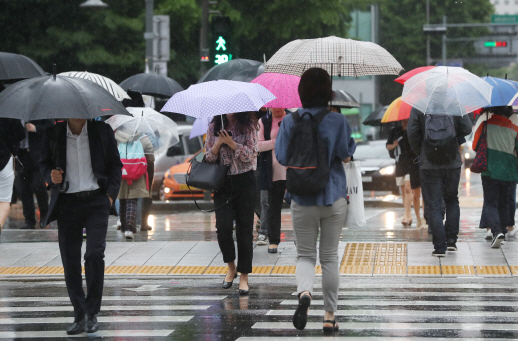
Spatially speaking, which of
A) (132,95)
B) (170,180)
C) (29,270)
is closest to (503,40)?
(170,180)

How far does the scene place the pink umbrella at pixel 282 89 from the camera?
8.80m

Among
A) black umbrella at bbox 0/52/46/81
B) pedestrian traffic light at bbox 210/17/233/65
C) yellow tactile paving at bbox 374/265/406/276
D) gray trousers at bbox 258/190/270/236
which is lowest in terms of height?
yellow tactile paving at bbox 374/265/406/276

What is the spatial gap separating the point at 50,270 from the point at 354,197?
4.08m

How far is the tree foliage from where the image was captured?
48625mm

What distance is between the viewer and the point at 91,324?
6.00 metres

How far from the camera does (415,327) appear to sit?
6027 mm

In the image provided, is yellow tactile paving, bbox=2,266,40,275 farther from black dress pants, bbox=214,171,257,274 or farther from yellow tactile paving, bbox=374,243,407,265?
yellow tactile paving, bbox=374,243,407,265

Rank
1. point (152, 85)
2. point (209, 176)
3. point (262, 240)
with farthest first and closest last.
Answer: point (152, 85) → point (262, 240) → point (209, 176)

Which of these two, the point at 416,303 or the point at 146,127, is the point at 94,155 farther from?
the point at 146,127

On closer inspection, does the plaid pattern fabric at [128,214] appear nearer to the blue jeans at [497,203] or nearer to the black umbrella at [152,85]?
the black umbrella at [152,85]

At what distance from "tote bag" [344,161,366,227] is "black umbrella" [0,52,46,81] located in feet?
15.1

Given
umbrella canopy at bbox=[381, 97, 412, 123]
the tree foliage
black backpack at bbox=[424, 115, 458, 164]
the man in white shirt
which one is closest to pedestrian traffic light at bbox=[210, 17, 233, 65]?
umbrella canopy at bbox=[381, 97, 412, 123]

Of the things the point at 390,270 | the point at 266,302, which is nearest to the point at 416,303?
the point at 266,302

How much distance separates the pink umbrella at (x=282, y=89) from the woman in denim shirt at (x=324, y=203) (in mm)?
2760
